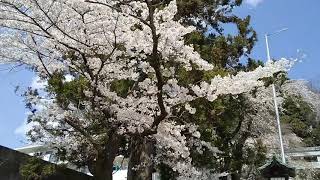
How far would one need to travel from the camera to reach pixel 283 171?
1362 centimetres

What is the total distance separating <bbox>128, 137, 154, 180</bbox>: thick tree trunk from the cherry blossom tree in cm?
86

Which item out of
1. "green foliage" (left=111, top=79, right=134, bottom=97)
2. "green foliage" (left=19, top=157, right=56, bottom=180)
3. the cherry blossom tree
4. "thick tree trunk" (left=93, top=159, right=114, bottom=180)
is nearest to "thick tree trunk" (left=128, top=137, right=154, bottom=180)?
the cherry blossom tree

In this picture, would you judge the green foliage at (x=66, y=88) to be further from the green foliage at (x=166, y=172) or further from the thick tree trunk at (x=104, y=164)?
the green foliage at (x=166, y=172)

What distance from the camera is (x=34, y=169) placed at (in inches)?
355

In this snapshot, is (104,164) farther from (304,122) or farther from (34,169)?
(304,122)

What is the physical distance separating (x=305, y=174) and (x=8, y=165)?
20465mm

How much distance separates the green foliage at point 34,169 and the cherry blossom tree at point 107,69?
0.86m

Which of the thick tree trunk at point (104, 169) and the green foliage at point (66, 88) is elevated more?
the green foliage at point (66, 88)

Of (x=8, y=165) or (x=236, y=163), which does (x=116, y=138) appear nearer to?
(x=8, y=165)

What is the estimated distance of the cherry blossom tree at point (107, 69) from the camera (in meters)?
7.92

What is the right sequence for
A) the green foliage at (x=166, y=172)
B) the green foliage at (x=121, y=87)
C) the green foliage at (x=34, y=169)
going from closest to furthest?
the green foliage at (x=34, y=169), the green foliage at (x=121, y=87), the green foliage at (x=166, y=172)

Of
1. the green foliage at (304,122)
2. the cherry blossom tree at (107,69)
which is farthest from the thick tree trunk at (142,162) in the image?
the green foliage at (304,122)

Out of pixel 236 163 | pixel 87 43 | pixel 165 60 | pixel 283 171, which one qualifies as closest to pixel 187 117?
pixel 165 60

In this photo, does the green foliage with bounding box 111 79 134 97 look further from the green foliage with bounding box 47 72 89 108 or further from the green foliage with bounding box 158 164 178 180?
the green foliage with bounding box 158 164 178 180
